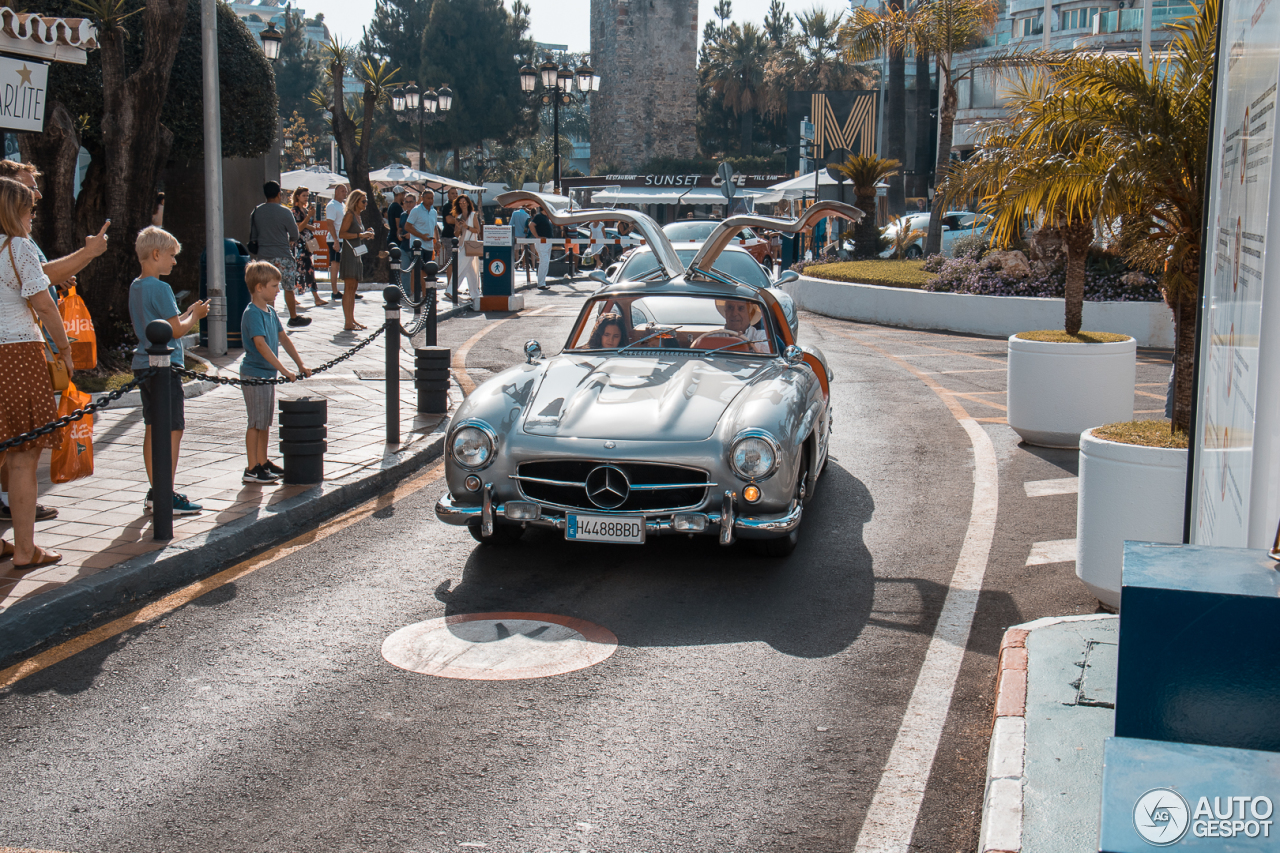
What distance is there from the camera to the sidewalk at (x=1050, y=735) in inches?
127

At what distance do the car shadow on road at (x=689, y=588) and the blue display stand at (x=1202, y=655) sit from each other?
10.6 feet

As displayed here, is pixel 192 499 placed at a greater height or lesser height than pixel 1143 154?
lesser

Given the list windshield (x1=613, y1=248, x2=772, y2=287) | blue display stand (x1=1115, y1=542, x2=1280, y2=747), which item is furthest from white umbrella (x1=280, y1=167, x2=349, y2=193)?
blue display stand (x1=1115, y1=542, x2=1280, y2=747)

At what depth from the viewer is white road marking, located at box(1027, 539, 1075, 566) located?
6.38m

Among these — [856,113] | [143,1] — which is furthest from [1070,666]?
[856,113]

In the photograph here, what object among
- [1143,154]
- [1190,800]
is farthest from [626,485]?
[1190,800]

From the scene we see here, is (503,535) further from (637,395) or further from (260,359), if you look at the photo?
(260,359)

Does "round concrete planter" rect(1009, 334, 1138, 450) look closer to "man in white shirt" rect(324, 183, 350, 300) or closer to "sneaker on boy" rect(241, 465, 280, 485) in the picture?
"sneaker on boy" rect(241, 465, 280, 485)

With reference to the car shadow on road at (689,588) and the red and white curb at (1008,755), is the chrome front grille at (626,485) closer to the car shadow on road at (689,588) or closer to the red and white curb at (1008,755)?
the car shadow on road at (689,588)

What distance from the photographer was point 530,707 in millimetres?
4395

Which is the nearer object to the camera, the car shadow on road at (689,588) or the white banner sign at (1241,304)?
the white banner sign at (1241,304)

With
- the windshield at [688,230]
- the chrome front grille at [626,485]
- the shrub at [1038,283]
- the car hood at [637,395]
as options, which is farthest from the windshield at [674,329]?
the windshield at [688,230]

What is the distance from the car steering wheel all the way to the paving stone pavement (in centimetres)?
241

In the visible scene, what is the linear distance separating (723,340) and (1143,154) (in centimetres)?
265
